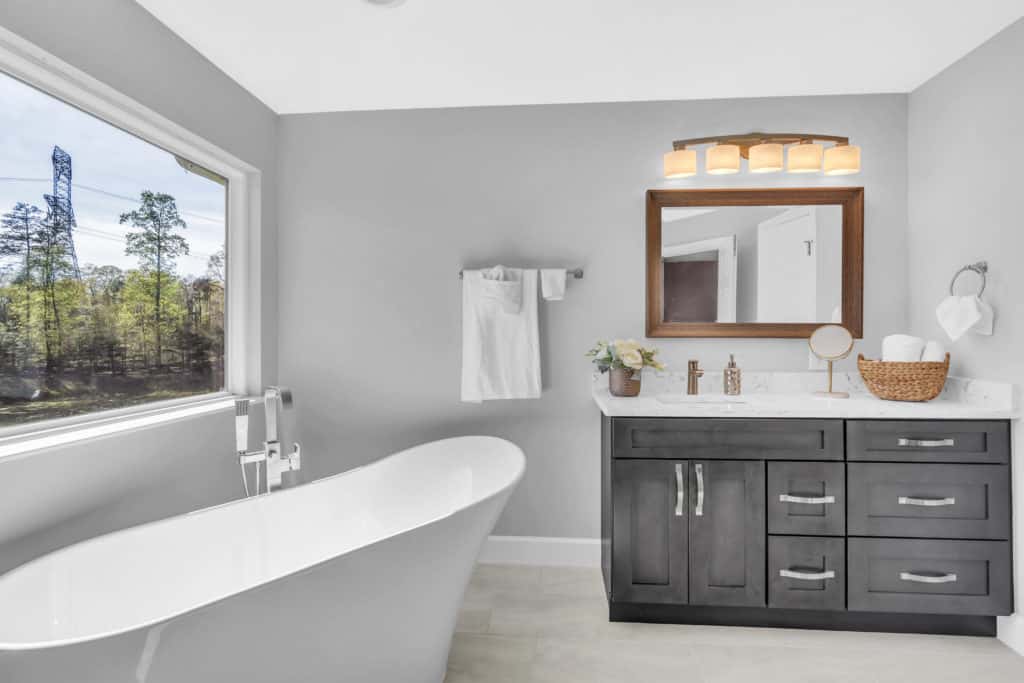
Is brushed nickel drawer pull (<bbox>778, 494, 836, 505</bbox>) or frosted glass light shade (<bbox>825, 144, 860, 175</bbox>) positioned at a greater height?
frosted glass light shade (<bbox>825, 144, 860, 175</bbox>)

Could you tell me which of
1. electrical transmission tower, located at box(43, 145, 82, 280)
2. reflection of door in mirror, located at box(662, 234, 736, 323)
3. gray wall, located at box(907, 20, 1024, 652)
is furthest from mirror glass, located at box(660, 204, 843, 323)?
electrical transmission tower, located at box(43, 145, 82, 280)

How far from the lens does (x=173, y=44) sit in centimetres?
212

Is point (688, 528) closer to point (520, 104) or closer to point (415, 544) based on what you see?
point (415, 544)

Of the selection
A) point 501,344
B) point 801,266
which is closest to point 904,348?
point 801,266

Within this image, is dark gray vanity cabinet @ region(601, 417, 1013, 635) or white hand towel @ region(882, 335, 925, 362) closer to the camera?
dark gray vanity cabinet @ region(601, 417, 1013, 635)

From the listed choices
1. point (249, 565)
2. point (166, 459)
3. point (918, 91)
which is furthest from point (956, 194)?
point (166, 459)

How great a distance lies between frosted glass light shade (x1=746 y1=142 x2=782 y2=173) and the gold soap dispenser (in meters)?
0.87

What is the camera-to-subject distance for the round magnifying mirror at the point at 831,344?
2543 mm

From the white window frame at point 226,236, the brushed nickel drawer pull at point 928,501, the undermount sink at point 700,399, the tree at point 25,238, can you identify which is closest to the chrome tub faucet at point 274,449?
the white window frame at point 226,236

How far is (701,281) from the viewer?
2727 mm

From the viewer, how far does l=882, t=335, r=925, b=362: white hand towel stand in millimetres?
2346

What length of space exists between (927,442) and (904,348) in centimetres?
43

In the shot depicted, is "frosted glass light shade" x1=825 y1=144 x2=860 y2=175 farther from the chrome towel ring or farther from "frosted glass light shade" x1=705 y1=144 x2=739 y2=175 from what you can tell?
the chrome towel ring

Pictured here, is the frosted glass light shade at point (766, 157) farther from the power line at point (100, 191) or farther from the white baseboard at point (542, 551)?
the power line at point (100, 191)
